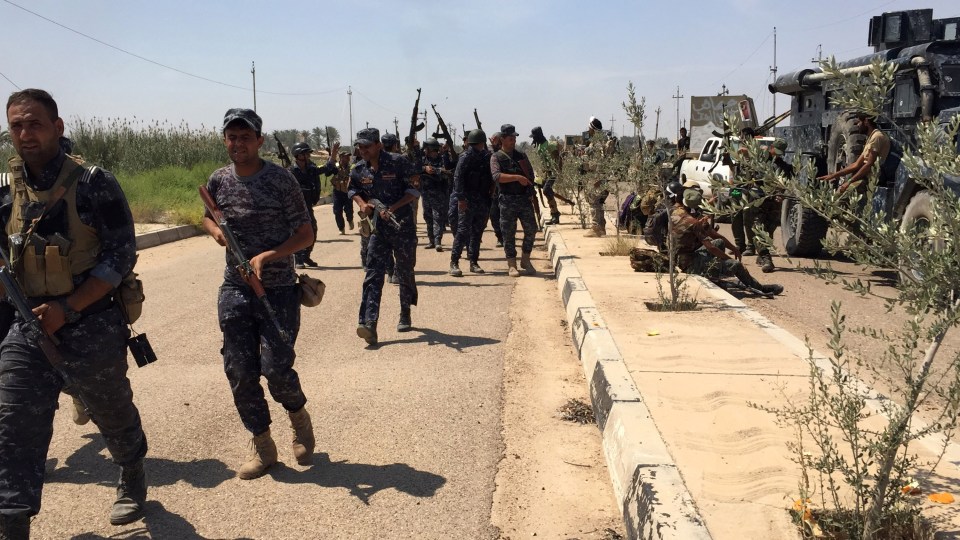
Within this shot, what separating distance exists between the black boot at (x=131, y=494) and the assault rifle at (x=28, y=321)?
616 millimetres

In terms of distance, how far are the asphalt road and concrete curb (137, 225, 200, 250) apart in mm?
6600

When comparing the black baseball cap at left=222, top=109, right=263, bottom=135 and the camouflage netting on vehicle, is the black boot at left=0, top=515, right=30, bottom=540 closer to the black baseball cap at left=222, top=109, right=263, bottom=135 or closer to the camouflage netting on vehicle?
the black baseball cap at left=222, top=109, right=263, bottom=135

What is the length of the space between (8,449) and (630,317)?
4647 mm

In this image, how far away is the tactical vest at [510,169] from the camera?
9.84 metres

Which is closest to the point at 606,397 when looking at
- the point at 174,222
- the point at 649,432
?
the point at 649,432

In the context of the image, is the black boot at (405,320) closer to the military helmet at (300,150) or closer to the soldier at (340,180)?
the military helmet at (300,150)

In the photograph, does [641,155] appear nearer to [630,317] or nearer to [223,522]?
[630,317]

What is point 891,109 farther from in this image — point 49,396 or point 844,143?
point 49,396

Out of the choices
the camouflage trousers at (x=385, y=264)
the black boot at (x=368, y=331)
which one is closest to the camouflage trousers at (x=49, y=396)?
the black boot at (x=368, y=331)

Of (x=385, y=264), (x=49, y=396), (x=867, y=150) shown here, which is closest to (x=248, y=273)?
(x=49, y=396)

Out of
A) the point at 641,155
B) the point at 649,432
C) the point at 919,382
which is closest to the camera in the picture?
the point at 919,382

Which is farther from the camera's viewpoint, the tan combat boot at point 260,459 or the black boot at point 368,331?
the black boot at point 368,331

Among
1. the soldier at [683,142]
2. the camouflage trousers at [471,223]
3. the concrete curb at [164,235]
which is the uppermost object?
the soldier at [683,142]

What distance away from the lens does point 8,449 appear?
9.63 feet
